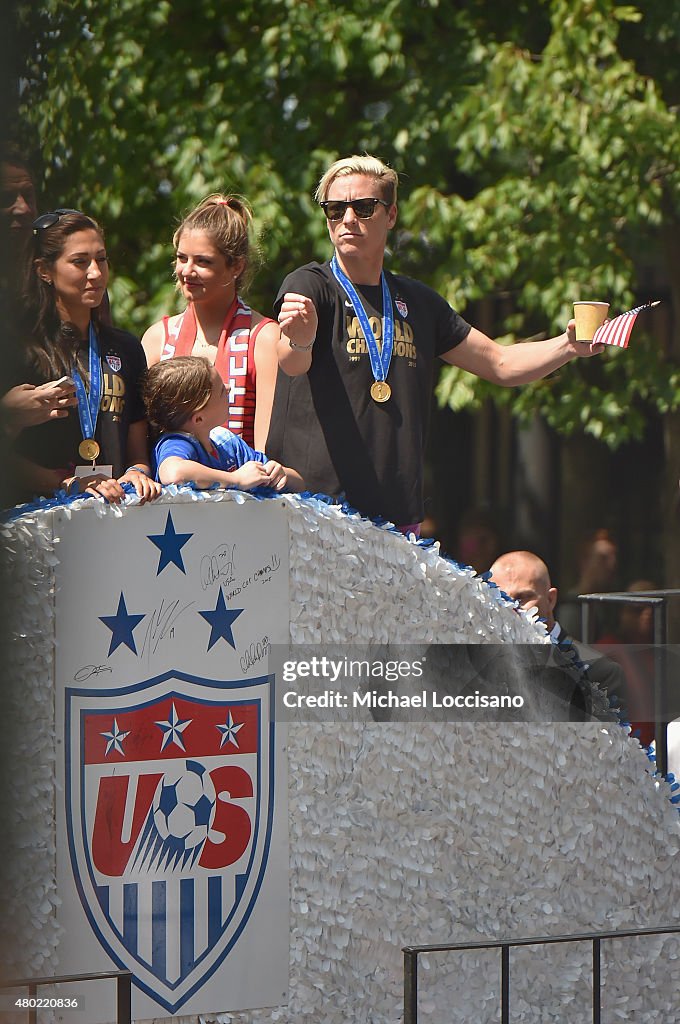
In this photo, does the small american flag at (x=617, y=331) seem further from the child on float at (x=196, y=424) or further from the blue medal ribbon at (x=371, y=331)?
the child on float at (x=196, y=424)

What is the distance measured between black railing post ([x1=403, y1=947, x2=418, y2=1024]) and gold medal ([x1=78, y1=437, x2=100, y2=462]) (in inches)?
49.8

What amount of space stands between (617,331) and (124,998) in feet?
6.30

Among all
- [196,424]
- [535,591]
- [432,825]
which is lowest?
[432,825]

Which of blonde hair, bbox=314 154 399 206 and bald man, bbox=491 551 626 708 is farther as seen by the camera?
bald man, bbox=491 551 626 708

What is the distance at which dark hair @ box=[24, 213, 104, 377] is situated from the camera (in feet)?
9.93

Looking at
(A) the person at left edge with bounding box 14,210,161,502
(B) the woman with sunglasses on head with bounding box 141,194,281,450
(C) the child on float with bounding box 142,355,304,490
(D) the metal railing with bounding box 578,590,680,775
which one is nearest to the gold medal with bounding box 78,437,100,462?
(A) the person at left edge with bounding box 14,210,161,502

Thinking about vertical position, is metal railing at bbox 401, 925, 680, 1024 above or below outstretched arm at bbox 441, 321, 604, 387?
below

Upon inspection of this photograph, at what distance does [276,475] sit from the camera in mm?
3041

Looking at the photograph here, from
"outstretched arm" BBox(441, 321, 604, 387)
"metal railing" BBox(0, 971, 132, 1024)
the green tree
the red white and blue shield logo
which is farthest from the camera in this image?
the green tree

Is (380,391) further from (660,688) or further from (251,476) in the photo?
(660,688)

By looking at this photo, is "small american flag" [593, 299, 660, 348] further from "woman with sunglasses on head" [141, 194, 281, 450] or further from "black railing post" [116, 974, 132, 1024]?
"black railing post" [116, 974, 132, 1024]

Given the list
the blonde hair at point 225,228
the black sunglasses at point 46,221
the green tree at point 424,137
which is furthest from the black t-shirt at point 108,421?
the green tree at point 424,137

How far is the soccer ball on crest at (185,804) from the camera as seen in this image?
9.49ft
